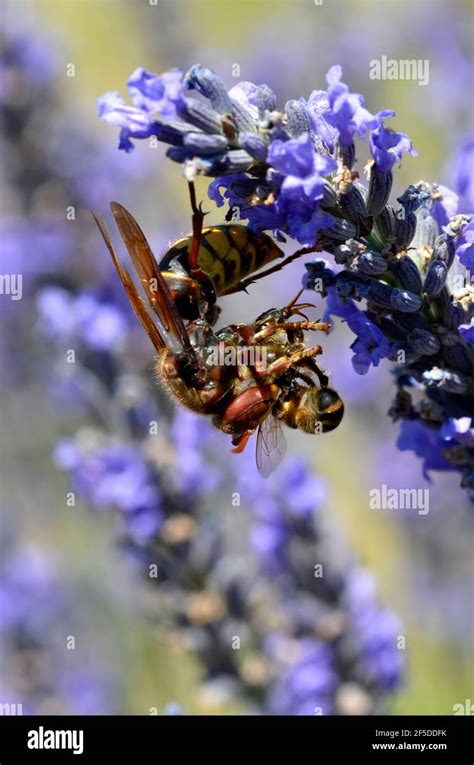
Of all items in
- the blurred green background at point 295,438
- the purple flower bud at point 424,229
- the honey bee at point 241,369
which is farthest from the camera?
the blurred green background at point 295,438

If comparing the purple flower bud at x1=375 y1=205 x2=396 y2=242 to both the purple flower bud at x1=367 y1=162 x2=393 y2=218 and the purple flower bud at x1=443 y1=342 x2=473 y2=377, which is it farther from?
the purple flower bud at x1=443 y1=342 x2=473 y2=377

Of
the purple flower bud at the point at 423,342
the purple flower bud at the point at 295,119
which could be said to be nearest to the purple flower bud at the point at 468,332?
the purple flower bud at the point at 423,342

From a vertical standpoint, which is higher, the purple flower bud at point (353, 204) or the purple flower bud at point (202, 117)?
the purple flower bud at point (202, 117)

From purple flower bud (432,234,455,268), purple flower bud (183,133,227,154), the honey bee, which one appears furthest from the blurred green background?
purple flower bud (183,133,227,154)

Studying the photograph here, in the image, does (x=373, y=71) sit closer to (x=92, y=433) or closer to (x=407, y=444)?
(x=92, y=433)

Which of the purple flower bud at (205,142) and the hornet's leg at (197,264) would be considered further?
the hornet's leg at (197,264)

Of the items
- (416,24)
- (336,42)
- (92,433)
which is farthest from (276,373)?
(416,24)

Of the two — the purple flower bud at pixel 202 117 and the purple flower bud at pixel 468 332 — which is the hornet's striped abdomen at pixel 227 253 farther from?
the purple flower bud at pixel 468 332
